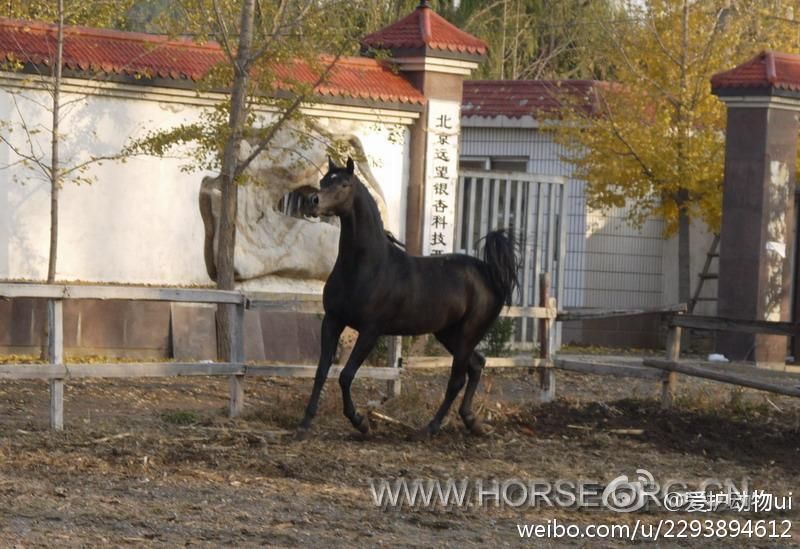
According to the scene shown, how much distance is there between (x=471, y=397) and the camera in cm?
1181

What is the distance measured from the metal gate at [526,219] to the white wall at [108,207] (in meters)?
3.35

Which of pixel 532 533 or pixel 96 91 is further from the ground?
pixel 96 91

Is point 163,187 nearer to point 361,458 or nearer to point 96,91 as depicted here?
point 96,91

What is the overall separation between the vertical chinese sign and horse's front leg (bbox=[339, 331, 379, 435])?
5.98 meters

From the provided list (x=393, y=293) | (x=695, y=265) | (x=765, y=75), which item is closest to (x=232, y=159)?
(x=393, y=293)

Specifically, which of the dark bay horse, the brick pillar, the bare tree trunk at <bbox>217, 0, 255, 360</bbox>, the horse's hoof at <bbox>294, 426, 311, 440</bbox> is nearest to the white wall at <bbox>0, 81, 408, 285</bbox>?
the brick pillar

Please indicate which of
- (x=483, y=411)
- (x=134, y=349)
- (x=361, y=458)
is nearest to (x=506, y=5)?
(x=134, y=349)

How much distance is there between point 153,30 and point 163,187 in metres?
1.85

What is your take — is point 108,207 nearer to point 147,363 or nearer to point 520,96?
point 147,363

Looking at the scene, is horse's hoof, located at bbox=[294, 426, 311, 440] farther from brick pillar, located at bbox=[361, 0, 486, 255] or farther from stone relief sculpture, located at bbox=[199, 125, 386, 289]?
brick pillar, located at bbox=[361, 0, 486, 255]

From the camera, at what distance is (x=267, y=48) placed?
13.9m

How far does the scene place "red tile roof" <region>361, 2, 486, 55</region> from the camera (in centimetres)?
1698

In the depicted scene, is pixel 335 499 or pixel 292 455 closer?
pixel 335 499

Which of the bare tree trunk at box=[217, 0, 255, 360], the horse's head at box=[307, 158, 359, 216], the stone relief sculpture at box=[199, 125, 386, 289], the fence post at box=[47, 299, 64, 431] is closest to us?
the horse's head at box=[307, 158, 359, 216]
